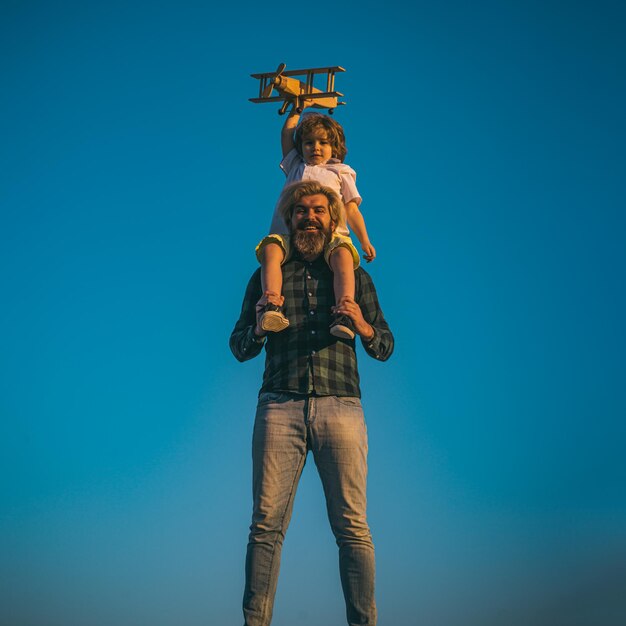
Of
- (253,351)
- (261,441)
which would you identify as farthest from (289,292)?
(261,441)

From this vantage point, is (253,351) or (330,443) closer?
(330,443)

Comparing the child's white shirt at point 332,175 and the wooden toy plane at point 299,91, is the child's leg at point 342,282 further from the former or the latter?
the wooden toy plane at point 299,91

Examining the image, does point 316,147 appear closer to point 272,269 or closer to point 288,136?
point 288,136

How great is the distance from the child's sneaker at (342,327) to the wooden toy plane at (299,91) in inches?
107

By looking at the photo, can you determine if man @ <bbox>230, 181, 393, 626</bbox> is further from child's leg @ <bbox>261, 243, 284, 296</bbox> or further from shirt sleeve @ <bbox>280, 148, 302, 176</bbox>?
shirt sleeve @ <bbox>280, 148, 302, 176</bbox>

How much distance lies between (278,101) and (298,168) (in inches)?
29.8

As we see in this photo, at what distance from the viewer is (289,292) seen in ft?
21.4

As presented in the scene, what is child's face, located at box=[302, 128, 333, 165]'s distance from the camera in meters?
7.77

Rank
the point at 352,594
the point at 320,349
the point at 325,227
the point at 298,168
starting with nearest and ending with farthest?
1. the point at 352,594
2. the point at 320,349
3. the point at 325,227
4. the point at 298,168

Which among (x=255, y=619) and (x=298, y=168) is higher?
(x=298, y=168)

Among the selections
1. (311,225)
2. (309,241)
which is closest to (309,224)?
(311,225)

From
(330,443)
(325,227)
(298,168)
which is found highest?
(298,168)

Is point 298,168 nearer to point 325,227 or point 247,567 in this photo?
point 325,227

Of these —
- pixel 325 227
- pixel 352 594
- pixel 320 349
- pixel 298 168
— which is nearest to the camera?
pixel 352 594
